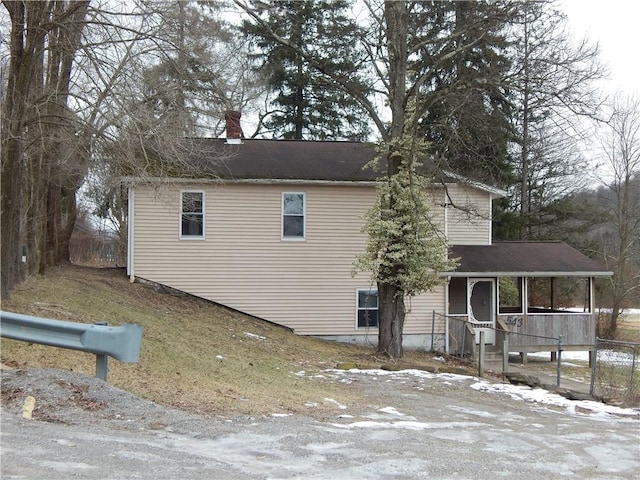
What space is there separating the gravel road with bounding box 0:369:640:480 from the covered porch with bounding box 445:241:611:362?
11.9 m

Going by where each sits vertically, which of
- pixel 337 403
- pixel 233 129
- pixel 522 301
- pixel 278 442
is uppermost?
pixel 233 129

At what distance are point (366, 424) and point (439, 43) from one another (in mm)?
11847

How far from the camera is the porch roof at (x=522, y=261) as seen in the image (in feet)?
69.9

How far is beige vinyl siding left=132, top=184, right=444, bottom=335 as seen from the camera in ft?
66.1

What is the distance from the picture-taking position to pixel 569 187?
36.4m

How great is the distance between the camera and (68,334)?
6875mm

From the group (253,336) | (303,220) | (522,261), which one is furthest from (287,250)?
(522,261)

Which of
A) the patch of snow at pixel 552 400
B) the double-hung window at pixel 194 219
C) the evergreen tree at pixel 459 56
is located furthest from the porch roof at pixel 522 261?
the double-hung window at pixel 194 219

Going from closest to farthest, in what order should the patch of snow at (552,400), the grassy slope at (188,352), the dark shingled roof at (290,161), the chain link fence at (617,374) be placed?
the grassy slope at (188,352)
the patch of snow at (552,400)
the chain link fence at (617,374)
the dark shingled roof at (290,161)

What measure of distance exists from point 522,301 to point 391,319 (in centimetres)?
751

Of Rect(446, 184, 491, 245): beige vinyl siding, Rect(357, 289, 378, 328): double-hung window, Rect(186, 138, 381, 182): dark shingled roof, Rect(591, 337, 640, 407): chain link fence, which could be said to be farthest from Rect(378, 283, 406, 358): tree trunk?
Rect(446, 184, 491, 245): beige vinyl siding

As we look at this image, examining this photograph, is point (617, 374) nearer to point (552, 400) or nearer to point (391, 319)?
point (552, 400)

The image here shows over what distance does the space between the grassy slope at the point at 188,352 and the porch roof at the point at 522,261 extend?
363 centimetres

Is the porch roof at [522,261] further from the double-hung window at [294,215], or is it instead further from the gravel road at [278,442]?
the gravel road at [278,442]
